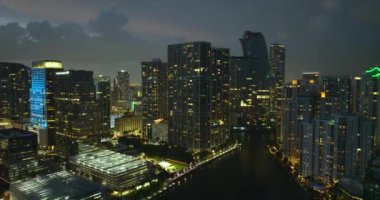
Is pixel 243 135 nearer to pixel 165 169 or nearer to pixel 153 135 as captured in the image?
pixel 153 135

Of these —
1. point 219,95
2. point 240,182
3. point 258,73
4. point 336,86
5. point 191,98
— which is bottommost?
point 240,182

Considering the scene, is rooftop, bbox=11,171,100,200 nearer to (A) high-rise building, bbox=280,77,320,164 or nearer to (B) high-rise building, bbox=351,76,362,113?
(A) high-rise building, bbox=280,77,320,164

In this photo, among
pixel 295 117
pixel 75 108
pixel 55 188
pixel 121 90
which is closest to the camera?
pixel 55 188

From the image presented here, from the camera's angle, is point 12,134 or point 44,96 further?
point 44,96

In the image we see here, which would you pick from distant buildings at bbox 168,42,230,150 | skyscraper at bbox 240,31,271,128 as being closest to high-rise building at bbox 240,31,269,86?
skyscraper at bbox 240,31,271,128

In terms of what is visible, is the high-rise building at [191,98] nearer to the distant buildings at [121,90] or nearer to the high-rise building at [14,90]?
the high-rise building at [14,90]

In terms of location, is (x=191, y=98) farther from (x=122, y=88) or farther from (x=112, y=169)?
(x=122, y=88)

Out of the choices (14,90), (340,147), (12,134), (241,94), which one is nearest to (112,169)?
(12,134)
